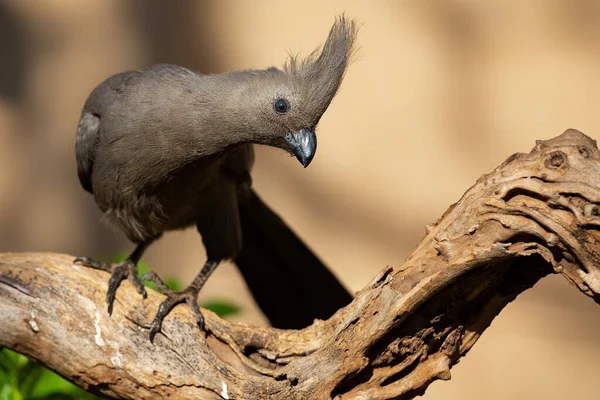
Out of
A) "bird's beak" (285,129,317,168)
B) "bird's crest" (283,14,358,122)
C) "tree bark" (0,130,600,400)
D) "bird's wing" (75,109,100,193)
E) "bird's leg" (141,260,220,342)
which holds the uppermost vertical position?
"bird's wing" (75,109,100,193)

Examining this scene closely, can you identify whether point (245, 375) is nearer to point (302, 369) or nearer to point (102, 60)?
point (302, 369)

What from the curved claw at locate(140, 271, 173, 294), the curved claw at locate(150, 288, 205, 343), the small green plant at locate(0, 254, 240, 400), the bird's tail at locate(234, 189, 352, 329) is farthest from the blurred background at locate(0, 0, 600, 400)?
the small green plant at locate(0, 254, 240, 400)

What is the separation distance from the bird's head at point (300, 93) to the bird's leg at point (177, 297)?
2.60 ft

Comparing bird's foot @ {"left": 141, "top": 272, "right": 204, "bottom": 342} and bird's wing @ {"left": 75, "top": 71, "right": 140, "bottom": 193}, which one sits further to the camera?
bird's wing @ {"left": 75, "top": 71, "right": 140, "bottom": 193}

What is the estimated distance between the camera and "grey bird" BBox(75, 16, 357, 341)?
306 cm

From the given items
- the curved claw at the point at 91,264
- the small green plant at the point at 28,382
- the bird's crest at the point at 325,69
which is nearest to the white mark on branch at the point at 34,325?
the curved claw at the point at 91,264

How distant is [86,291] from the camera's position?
3.07 m

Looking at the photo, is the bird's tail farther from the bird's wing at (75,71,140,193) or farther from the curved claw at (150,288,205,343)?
the bird's wing at (75,71,140,193)

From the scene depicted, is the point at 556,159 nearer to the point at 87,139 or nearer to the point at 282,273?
the point at 282,273

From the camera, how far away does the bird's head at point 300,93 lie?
120 inches

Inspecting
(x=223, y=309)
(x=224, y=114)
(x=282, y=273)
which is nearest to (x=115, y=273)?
(x=223, y=309)

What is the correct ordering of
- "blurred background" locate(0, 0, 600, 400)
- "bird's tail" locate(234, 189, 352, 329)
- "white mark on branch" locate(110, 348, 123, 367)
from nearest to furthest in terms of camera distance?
"white mark on branch" locate(110, 348, 123, 367) < "bird's tail" locate(234, 189, 352, 329) < "blurred background" locate(0, 0, 600, 400)

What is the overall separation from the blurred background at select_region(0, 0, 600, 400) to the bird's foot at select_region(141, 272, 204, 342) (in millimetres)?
1666

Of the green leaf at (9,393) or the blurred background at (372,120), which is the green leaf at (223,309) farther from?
the blurred background at (372,120)
